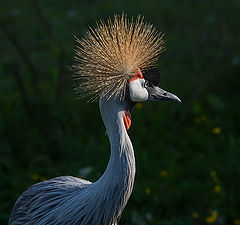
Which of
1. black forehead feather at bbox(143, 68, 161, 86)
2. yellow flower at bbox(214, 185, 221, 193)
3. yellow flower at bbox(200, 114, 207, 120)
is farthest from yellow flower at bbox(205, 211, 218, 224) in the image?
black forehead feather at bbox(143, 68, 161, 86)

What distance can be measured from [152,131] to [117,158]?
1.66 meters

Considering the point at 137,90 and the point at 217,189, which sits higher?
the point at 137,90

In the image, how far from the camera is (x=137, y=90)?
1250 millimetres

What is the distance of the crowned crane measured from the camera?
3.99 ft

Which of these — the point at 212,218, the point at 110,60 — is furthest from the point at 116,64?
the point at 212,218

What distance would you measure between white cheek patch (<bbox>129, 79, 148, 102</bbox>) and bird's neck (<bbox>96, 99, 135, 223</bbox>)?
0.15ft

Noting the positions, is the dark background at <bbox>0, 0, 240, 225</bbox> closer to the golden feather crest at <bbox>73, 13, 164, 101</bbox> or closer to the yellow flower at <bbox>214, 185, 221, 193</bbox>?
the yellow flower at <bbox>214, 185, 221, 193</bbox>

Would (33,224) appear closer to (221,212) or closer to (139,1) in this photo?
(221,212)

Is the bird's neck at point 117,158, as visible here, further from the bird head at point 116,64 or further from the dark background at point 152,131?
the dark background at point 152,131

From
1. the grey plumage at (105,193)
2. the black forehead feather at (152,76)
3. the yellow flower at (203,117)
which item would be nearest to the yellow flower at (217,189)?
the yellow flower at (203,117)

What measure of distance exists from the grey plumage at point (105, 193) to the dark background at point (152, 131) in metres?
0.47

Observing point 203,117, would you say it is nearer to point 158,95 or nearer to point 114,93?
point 158,95

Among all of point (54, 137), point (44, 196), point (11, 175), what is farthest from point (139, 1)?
point (44, 196)

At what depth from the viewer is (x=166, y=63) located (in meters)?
3.65
